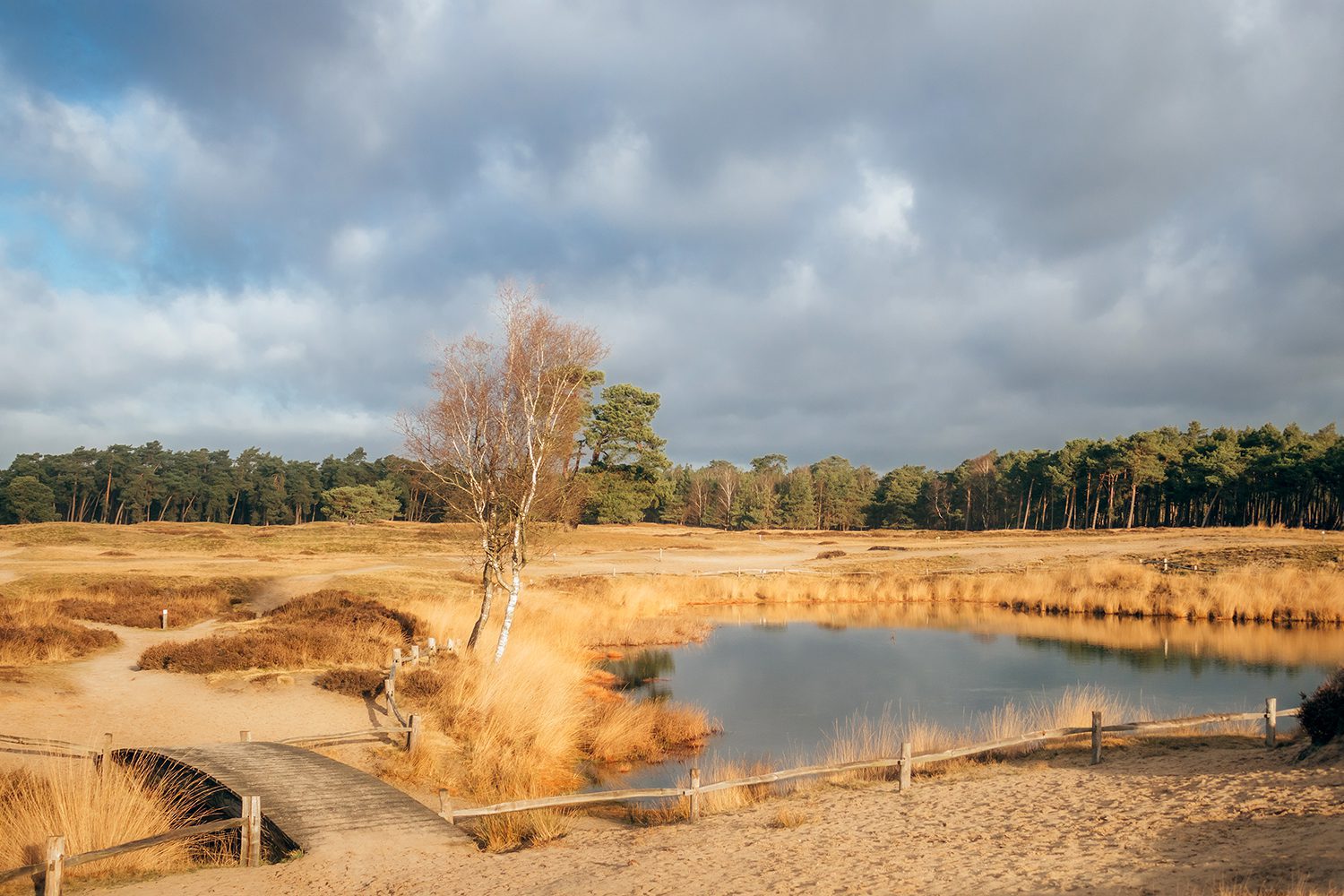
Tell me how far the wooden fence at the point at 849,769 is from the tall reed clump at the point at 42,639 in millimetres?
12236

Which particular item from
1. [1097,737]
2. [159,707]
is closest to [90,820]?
[159,707]

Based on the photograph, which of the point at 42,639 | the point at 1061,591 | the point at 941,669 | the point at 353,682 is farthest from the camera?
the point at 1061,591

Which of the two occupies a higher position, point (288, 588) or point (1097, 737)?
point (1097, 737)

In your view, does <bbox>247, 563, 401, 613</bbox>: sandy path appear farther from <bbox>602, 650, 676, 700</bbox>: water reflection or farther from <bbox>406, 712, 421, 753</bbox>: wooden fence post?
<bbox>406, 712, 421, 753</bbox>: wooden fence post

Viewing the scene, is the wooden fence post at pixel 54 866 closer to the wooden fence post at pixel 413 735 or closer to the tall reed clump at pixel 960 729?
the wooden fence post at pixel 413 735

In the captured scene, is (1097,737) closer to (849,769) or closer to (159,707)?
(849,769)

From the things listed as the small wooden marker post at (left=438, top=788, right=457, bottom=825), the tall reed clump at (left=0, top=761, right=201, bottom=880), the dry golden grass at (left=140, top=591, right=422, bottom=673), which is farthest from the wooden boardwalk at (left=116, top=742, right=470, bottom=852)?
the dry golden grass at (left=140, top=591, right=422, bottom=673)

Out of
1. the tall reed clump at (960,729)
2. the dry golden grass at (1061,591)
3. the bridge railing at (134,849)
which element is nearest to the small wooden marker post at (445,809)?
the bridge railing at (134,849)

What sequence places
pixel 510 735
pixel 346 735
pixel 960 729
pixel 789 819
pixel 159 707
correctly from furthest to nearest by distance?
pixel 960 729 < pixel 510 735 < pixel 159 707 < pixel 346 735 < pixel 789 819

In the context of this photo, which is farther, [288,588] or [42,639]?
[288,588]

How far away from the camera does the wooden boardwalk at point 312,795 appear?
411 inches

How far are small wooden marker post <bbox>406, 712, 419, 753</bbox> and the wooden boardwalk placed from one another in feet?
6.06

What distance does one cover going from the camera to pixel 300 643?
20.6 meters

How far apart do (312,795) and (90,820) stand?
8.67 feet
